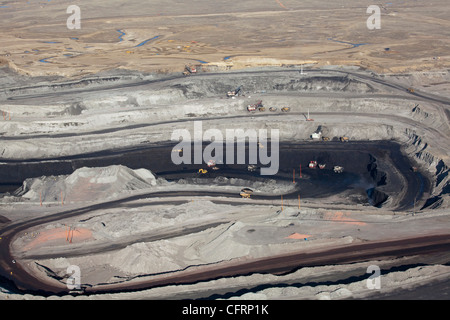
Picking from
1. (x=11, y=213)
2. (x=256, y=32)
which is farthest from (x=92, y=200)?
(x=256, y=32)

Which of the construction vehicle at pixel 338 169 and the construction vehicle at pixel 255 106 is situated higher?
the construction vehicle at pixel 255 106

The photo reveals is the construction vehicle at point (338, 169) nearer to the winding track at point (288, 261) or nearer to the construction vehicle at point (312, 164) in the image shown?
the construction vehicle at point (312, 164)

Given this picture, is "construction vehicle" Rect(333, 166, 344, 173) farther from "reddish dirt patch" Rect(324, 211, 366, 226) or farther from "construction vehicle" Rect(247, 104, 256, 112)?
"construction vehicle" Rect(247, 104, 256, 112)

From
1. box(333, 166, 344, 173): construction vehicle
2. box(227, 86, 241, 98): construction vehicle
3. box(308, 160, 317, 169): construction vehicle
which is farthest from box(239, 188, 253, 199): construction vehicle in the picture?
box(227, 86, 241, 98): construction vehicle

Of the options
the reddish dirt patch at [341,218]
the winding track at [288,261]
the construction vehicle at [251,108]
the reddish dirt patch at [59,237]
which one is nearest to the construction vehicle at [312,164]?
the reddish dirt patch at [341,218]

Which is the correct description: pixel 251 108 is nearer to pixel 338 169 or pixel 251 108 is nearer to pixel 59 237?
pixel 338 169

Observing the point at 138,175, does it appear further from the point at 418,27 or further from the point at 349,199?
the point at 418,27
